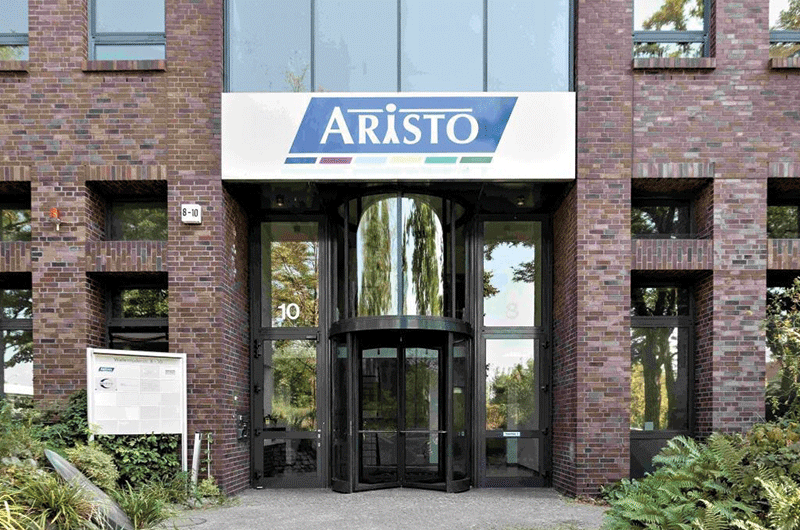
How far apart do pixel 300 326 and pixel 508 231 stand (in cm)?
371

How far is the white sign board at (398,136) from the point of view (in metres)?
8.96

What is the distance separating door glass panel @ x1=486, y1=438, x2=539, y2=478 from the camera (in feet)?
32.2

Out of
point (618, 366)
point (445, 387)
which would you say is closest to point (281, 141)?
point (445, 387)

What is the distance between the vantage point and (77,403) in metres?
8.53

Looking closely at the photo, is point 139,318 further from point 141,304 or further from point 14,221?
point 14,221

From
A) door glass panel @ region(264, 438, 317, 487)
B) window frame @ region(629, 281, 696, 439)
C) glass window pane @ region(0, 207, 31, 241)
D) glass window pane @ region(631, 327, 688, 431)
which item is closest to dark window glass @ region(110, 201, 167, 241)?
glass window pane @ region(0, 207, 31, 241)

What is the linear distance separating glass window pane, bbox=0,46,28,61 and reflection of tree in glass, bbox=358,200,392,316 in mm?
5569

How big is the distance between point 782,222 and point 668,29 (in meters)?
3.41

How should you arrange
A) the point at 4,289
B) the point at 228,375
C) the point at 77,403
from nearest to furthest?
the point at 77,403, the point at 228,375, the point at 4,289

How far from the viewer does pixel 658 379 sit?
31.2 feet

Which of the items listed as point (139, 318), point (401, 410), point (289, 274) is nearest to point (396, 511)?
point (401, 410)

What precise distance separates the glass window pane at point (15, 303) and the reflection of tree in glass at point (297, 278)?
12.3 feet

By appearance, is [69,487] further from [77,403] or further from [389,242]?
[389,242]

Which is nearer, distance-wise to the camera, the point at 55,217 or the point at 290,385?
the point at 55,217
